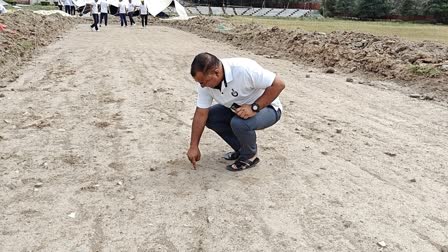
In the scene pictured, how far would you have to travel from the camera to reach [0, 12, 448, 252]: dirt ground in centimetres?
367

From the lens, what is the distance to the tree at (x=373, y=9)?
59.6 meters

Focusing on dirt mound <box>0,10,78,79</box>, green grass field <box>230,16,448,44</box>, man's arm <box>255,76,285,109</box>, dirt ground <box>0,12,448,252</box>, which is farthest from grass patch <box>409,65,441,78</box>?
green grass field <box>230,16,448,44</box>

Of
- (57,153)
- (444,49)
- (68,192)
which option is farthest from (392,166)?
(444,49)

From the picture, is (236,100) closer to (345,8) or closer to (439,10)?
(439,10)

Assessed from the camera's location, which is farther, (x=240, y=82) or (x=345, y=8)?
(x=345, y=8)

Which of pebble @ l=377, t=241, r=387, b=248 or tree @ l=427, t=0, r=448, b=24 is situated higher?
tree @ l=427, t=0, r=448, b=24

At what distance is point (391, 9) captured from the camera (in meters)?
61.9

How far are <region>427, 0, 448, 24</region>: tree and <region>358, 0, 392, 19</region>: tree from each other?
4896mm

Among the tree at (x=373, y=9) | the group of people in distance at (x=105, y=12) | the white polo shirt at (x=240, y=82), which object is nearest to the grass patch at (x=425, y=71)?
the white polo shirt at (x=240, y=82)

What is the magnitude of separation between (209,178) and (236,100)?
0.80m

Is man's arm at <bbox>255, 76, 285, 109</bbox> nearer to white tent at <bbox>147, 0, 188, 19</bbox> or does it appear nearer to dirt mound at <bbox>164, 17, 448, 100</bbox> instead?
dirt mound at <bbox>164, 17, 448, 100</bbox>

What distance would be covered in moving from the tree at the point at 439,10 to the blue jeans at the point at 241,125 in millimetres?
60099

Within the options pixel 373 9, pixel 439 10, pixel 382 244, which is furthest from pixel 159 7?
pixel 382 244

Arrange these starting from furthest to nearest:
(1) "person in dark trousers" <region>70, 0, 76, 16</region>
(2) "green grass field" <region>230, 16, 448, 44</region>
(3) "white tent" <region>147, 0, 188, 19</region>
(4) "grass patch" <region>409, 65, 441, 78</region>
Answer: (1) "person in dark trousers" <region>70, 0, 76, 16</region> < (3) "white tent" <region>147, 0, 188, 19</region> < (2) "green grass field" <region>230, 16, 448, 44</region> < (4) "grass patch" <region>409, 65, 441, 78</region>
